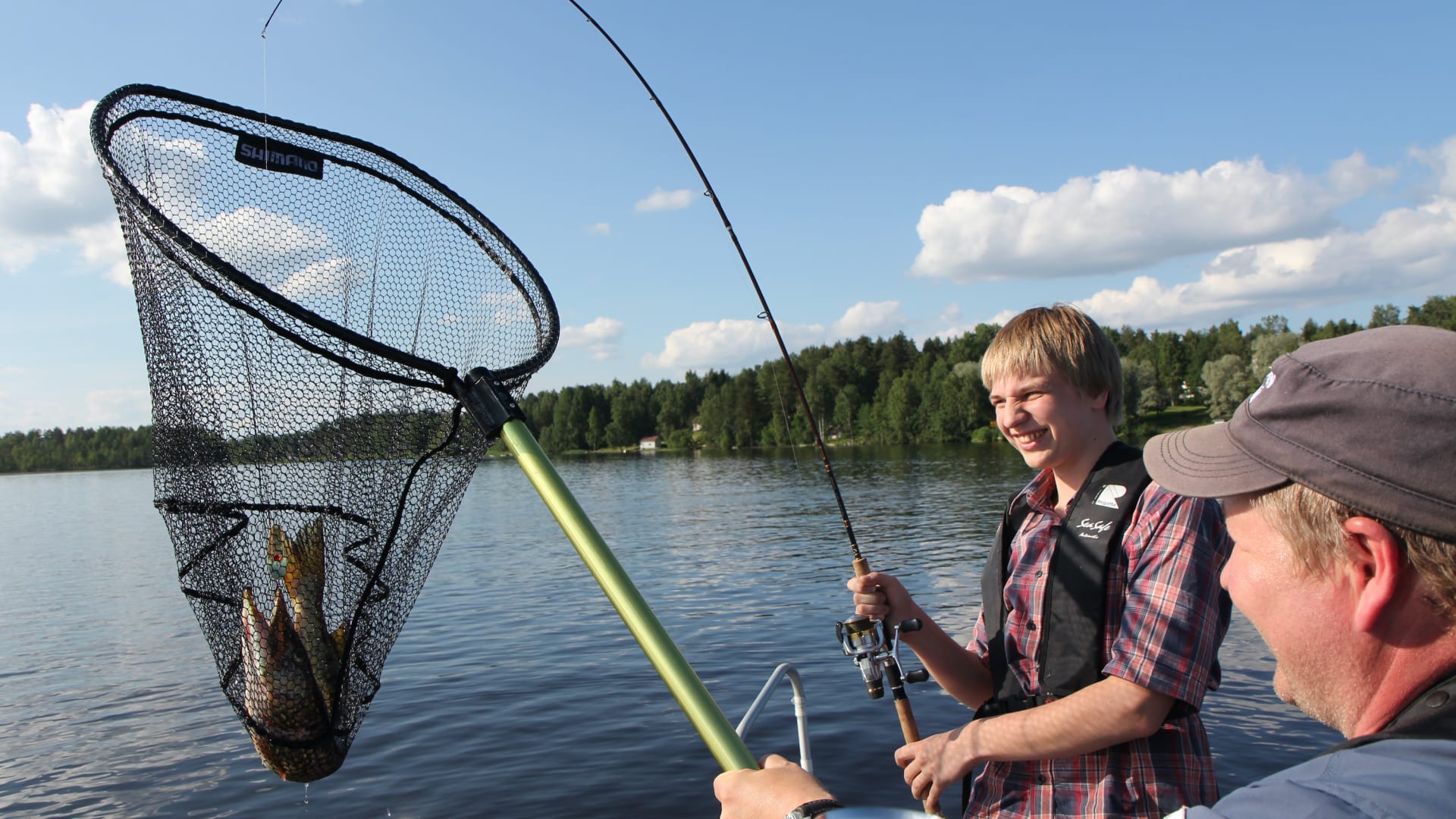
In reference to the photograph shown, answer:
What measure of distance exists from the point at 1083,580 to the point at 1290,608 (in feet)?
4.00

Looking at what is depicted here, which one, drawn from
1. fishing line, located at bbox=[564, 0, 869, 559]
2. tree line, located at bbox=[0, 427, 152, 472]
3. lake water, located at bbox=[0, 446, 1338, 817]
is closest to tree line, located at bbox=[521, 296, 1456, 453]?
tree line, located at bbox=[0, 427, 152, 472]

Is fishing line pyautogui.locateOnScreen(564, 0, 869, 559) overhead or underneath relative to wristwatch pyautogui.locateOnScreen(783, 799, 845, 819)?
overhead

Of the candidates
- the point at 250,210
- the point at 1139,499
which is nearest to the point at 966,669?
the point at 1139,499

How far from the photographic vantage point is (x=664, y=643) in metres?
2.24

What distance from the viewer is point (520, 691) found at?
11102mm

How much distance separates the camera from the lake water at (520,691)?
8289 millimetres

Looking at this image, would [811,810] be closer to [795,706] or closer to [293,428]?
[795,706]

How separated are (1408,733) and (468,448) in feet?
9.05

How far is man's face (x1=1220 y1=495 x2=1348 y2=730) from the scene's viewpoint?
4.12 feet

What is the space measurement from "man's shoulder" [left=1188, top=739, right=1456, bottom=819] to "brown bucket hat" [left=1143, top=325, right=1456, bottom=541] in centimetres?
25

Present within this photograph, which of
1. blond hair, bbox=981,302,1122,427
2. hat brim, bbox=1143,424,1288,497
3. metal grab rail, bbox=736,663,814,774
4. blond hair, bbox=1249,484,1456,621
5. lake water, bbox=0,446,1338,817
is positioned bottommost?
lake water, bbox=0,446,1338,817

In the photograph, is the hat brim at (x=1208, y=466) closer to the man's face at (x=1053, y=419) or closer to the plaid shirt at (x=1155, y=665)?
the plaid shirt at (x=1155, y=665)

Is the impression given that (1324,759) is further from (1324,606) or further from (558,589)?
(558,589)

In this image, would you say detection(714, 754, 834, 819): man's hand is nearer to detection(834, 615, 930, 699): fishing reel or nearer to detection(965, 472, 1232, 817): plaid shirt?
detection(965, 472, 1232, 817): plaid shirt
